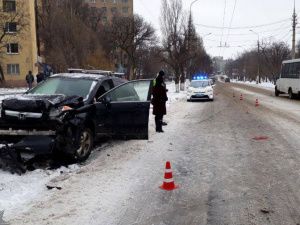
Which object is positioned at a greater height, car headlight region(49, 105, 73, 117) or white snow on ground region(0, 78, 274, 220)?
car headlight region(49, 105, 73, 117)

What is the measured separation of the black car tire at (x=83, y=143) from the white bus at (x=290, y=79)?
1868 cm

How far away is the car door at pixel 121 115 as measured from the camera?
6793mm

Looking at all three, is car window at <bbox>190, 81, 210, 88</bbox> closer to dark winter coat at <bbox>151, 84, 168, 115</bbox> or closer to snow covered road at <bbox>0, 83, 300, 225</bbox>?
dark winter coat at <bbox>151, 84, 168, 115</bbox>

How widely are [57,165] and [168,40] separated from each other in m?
27.0

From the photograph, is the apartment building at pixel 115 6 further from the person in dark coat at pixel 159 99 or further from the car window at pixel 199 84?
the person in dark coat at pixel 159 99

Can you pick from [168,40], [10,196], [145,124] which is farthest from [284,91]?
[10,196]

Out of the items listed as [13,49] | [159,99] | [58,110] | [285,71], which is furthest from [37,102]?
[13,49]

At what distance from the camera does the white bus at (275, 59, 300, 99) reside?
2158cm

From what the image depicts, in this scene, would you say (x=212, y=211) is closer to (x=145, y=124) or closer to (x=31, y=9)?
(x=145, y=124)

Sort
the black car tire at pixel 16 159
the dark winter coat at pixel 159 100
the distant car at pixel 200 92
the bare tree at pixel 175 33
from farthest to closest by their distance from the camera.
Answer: the bare tree at pixel 175 33
the distant car at pixel 200 92
the dark winter coat at pixel 159 100
the black car tire at pixel 16 159

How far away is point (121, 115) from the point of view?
7.09 m

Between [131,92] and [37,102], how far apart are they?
2.77 metres

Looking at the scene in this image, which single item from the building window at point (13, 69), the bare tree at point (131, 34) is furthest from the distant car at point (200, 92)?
the building window at point (13, 69)

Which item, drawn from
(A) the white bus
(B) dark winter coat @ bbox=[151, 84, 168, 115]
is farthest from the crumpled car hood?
(A) the white bus
